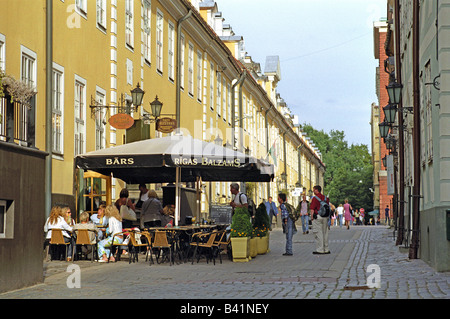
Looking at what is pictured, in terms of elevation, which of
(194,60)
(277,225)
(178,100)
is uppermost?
(194,60)

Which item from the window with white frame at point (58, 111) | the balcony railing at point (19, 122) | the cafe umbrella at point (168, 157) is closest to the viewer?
the balcony railing at point (19, 122)

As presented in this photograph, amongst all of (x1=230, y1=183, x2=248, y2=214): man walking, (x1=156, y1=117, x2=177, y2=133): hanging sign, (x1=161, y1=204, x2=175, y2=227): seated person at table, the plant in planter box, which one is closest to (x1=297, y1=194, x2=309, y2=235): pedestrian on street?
(x1=156, y1=117, x2=177, y2=133): hanging sign

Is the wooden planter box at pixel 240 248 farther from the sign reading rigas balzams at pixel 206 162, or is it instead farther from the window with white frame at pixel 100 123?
the window with white frame at pixel 100 123

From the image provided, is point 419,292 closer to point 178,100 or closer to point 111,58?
point 111,58

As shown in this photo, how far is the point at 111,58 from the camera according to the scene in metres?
24.9

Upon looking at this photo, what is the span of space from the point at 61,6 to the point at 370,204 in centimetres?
9786

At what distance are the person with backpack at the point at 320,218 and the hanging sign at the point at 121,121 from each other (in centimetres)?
524

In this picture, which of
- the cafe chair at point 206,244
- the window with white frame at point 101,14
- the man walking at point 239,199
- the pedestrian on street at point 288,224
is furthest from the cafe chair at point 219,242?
the window with white frame at point 101,14

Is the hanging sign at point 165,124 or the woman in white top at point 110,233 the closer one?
the woman in white top at point 110,233

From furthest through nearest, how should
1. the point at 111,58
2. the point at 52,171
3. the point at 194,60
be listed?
1. the point at 194,60
2. the point at 111,58
3. the point at 52,171

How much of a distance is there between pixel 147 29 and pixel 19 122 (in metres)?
16.5

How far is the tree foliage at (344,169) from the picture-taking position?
113 m

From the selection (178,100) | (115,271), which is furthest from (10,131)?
(178,100)

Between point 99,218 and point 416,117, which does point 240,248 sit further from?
point 416,117
